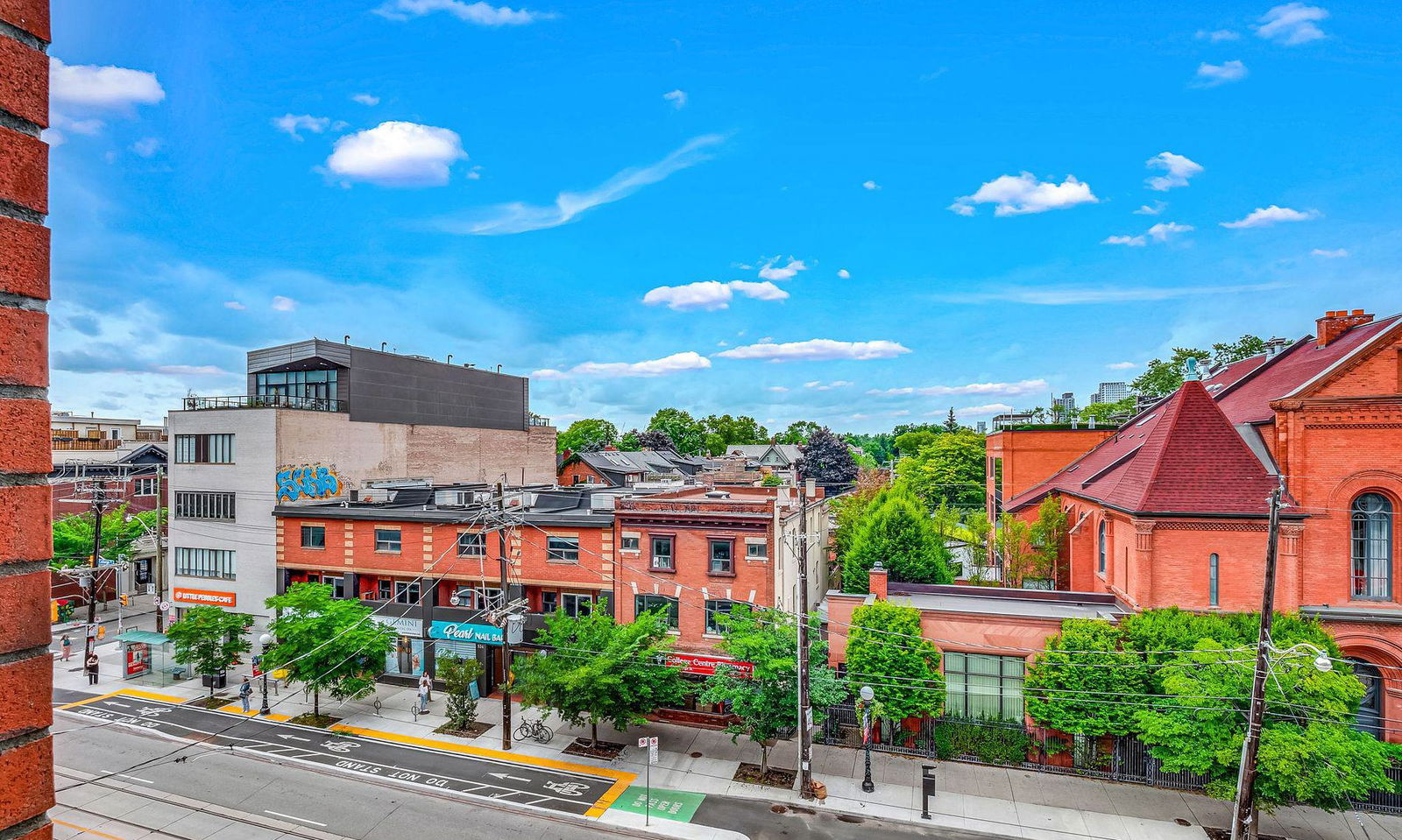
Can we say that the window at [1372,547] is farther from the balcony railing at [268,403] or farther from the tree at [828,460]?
the tree at [828,460]

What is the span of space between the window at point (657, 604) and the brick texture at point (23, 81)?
2892 cm

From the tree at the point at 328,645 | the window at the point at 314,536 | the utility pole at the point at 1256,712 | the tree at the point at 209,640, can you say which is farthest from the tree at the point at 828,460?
the utility pole at the point at 1256,712

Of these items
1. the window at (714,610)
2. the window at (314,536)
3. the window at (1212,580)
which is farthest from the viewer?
the window at (314,536)

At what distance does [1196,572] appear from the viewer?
2647cm

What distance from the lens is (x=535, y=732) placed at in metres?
29.1

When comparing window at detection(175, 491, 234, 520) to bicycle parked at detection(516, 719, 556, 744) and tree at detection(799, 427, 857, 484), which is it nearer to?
bicycle parked at detection(516, 719, 556, 744)

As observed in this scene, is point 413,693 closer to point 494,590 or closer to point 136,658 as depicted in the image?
point 494,590

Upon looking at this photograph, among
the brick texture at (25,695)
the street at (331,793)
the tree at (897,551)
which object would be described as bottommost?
the street at (331,793)

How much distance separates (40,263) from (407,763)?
92.7 ft

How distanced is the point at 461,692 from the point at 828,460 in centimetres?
8241

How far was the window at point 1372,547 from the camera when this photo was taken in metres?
26.0

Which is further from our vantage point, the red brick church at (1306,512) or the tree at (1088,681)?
the red brick church at (1306,512)

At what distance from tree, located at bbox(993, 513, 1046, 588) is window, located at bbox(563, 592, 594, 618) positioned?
2381 centimetres

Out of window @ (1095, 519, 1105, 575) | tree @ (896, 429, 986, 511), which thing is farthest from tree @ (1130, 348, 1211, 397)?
window @ (1095, 519, 1105, 575)
